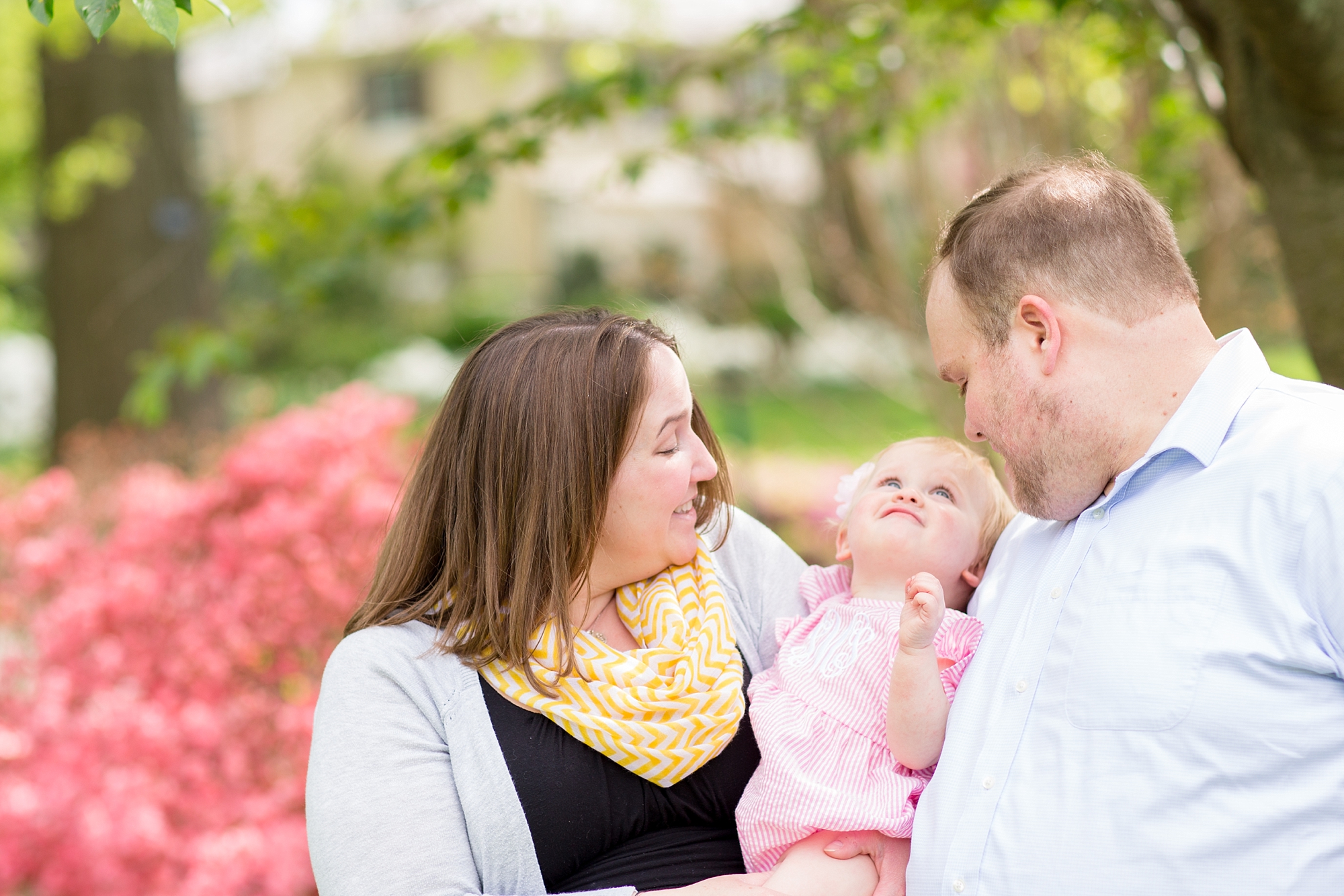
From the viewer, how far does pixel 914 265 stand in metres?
7.91

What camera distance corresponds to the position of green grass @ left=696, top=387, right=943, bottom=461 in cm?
1073

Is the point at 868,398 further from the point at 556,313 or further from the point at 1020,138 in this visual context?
the point at 556,313

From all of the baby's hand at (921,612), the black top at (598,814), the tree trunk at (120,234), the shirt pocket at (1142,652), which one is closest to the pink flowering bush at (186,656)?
the black top at (598,814)

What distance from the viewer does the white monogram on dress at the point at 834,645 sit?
2090mm

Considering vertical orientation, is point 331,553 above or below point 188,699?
above

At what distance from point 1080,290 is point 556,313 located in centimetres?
95

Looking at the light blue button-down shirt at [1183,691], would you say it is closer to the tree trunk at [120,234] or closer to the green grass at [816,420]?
the green grass at [816,420]

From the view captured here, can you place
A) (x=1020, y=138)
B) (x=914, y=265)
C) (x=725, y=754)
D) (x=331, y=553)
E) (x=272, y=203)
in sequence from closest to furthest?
1. (x=725, y=754)
2. (x=272, y=203)
3. (x=331, y=553)
4. (x=1020, y=138)
5. (x=914, y=265)

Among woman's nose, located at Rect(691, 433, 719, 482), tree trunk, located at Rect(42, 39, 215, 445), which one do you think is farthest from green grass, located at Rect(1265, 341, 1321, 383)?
woman's nose, located at Rect(691, 433, 719, 482)

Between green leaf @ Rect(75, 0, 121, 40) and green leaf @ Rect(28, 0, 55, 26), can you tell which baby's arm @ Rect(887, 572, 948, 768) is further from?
green leaf @ Rect(28, 0, 55, 26)

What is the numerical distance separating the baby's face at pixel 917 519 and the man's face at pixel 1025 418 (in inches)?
9.4

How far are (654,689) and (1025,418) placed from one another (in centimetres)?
76

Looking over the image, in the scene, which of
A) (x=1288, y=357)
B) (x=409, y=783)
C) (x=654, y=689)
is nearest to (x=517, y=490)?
(x=654, y=689)

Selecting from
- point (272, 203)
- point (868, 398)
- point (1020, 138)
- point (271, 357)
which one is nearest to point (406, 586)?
point (272, 203)
